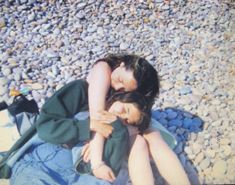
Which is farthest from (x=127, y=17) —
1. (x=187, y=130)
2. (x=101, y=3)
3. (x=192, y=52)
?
(x=187, y=130)

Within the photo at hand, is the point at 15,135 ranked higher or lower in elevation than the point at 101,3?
lower

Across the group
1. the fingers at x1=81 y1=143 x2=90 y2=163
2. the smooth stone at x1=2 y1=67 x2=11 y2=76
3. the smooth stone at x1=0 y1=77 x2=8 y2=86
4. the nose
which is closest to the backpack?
the fingers at x1=81 y1=143 x2=90 y2=163

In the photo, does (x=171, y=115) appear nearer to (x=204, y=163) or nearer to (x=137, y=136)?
(x=204, y=163)

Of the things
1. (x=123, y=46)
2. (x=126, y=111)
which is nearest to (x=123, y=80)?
(x=126, y=111)

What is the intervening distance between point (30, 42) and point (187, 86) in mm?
1341

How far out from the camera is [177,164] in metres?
2.60

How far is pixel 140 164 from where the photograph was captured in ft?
8.34

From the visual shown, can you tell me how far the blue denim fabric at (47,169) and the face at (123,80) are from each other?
432mm

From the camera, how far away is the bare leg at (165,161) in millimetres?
2574

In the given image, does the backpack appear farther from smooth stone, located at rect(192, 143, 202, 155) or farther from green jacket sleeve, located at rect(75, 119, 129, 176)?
smooth stone, located at rect(192, 143, 202, 155)

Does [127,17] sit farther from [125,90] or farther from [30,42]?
[125,90]

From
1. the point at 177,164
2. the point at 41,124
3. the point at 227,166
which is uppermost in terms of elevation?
the point at 41,124

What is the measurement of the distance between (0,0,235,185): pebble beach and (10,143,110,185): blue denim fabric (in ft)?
1.65

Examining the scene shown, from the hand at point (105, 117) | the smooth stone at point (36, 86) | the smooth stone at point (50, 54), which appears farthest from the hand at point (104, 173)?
the smooth stone at point (50, 54)
